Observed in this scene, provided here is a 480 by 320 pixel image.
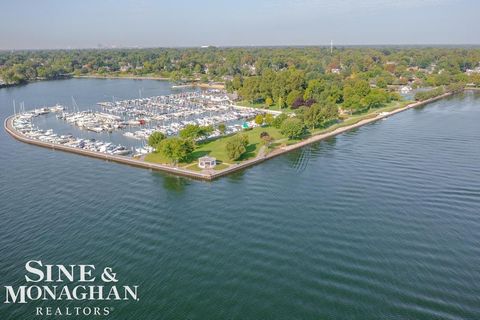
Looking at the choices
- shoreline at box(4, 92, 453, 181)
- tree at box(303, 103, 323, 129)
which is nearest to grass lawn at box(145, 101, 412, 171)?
shoreline at box(4, 92, 453, 181)

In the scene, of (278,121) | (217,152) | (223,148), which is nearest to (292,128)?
(278,121)

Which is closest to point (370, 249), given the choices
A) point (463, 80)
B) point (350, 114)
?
point (350, 114)

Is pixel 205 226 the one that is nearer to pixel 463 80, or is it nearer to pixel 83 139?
pixel 83 139

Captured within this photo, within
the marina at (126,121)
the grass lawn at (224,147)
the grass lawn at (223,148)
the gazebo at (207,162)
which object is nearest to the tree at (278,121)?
the grass lawn at (224,147)

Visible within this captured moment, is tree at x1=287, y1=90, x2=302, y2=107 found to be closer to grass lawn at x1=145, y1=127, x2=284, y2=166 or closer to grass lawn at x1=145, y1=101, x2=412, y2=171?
grass lawn at x1=145, y1=101, x2=412, y2=171

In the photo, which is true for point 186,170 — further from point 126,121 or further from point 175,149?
point 126,121

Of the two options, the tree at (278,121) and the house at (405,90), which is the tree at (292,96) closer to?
the tree at (278,121)
